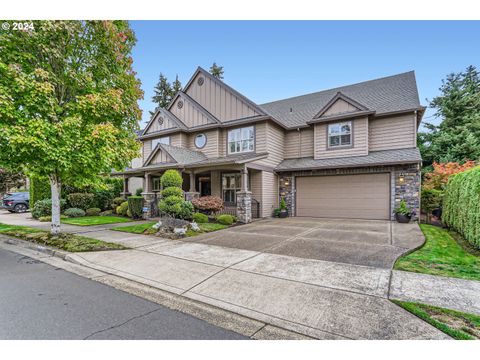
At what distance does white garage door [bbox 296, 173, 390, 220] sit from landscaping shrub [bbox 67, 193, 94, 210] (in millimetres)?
13374

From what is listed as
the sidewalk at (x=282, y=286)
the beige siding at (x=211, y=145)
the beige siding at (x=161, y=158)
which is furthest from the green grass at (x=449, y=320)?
the beige siding at (x=211, y=145)

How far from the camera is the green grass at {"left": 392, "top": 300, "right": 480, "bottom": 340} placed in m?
2.64

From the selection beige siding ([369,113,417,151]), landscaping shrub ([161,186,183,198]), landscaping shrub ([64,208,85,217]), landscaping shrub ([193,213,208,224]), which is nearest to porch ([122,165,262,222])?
landscaping shrub ([193,213,208,224])

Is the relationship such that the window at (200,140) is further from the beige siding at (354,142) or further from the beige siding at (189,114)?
the beige siding at (354,142)

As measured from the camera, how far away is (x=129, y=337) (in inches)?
106

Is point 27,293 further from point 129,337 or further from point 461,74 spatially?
point 461,74

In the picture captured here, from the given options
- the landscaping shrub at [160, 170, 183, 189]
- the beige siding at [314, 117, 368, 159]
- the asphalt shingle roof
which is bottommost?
the landscaping shrub at [160, 170, 183, 189]

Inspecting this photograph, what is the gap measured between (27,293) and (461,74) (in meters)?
26.8

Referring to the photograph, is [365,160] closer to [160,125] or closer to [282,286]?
[282,286]

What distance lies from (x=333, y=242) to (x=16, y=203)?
76.8ft

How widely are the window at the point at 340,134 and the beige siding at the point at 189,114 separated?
23.9 ft

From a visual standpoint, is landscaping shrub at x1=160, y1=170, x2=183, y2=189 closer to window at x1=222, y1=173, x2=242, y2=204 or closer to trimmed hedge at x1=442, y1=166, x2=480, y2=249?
window at x1=222, y1=173, x2=242, y2=204

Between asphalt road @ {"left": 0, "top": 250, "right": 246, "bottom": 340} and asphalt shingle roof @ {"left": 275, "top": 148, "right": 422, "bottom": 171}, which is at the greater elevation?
asphalt shingle roof @ {"left": 275, "top": 148, "right": 422, "bottom": 171}
